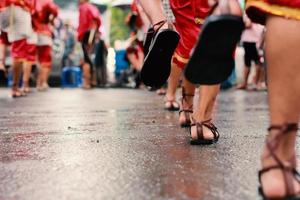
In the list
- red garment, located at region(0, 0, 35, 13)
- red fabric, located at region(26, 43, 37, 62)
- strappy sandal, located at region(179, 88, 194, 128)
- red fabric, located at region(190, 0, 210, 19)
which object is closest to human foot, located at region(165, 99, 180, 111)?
strappy sandal, located at region(179, 88, 194, 128)

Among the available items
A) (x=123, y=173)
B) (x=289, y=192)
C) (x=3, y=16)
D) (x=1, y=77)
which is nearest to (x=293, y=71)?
(x=289, y=192)

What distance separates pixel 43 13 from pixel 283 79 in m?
8.34

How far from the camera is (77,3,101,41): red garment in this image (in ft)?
37.7

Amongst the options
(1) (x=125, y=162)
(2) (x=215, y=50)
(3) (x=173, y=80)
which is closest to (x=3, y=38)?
(3) (x=173, y=80)

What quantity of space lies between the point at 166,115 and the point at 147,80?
2009 mm

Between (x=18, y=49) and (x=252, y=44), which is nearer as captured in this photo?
(x=18, y=49)

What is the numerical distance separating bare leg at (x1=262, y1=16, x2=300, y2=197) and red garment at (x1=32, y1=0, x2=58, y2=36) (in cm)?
799

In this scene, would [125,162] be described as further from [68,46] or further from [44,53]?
[68,46]

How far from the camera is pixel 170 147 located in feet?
Result: 8.45

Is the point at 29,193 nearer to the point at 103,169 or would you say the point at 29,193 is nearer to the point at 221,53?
the point at 103,169

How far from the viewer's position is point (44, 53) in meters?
10.7

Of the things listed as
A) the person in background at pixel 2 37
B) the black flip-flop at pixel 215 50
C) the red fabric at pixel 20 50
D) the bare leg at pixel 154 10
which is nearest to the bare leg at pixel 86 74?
the red fabric at pixel 20 50

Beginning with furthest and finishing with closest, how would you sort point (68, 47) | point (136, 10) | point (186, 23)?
point (68, 47) → point (136, 10) → point (186, 23)

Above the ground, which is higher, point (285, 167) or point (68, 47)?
point (68, 47)
